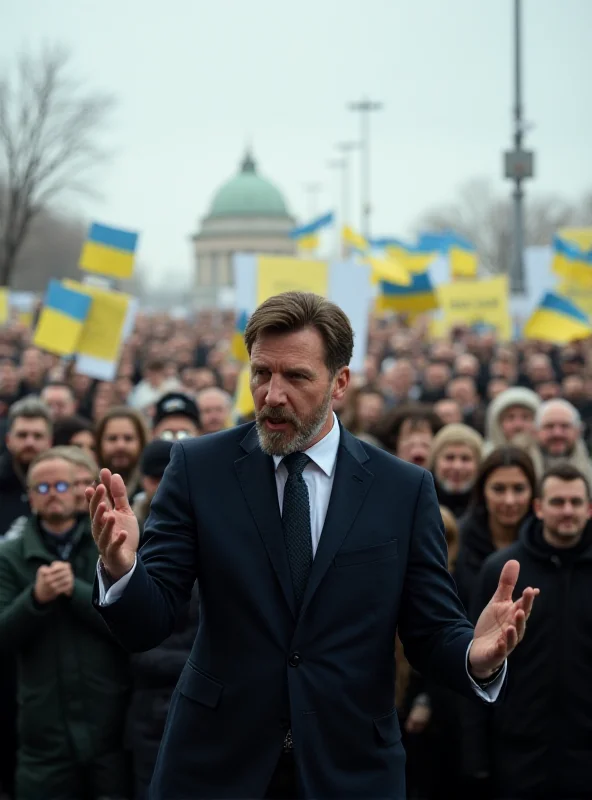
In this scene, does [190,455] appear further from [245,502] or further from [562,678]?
[562,678]

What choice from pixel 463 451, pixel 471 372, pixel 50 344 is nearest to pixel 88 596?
pixel 463 451

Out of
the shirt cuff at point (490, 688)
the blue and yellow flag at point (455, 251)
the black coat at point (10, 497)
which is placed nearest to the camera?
the shirt cuff at point (490, 688)

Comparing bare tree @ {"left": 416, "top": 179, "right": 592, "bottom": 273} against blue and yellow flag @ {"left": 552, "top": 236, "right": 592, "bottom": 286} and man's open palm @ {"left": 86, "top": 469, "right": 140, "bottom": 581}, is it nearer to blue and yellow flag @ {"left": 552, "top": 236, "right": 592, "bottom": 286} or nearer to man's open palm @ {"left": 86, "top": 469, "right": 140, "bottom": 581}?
blue and yellow flag @ {"left": 552, "top": 236, "right": 592, "bottom": 286}

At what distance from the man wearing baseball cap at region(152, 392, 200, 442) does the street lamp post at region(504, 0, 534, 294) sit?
14.0m

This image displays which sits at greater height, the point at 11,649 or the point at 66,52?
the point at 66,52

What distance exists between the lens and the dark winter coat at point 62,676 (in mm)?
5254

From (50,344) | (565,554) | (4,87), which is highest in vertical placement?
(4,87)

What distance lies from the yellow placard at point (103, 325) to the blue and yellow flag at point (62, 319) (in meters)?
0.07

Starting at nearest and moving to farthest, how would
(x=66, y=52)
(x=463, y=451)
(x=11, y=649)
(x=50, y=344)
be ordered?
(x=11, y=649) < (x=463, y=451) < (x=50, y=344) < (x=66, y=52)

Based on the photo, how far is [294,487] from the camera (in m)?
3.45

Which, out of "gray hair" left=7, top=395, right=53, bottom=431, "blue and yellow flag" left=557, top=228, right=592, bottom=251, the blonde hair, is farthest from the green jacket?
"blue and yellow flag" left=557, top=228, right=592, bottom=251

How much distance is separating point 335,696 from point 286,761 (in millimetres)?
Result: 216

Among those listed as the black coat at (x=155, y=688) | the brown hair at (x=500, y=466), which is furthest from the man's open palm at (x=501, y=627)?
the brown hair at (x=500, y=466)

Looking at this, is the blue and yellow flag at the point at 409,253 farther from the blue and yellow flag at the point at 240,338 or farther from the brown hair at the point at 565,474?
the brown hair at the point at 565,474
